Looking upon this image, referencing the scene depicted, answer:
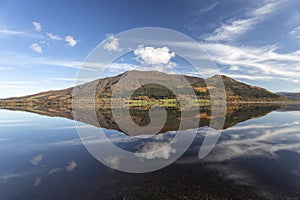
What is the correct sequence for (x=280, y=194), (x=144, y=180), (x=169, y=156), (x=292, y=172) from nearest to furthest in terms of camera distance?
(x=280, y=194), (x=144, y=180), (x=292, y=172), (x=169, y=156)

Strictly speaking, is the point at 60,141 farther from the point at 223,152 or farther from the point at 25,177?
the point at 223,152

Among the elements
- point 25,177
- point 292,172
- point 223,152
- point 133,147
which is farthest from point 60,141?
point 292,172

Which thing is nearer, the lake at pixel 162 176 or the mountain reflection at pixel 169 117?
the lake at pixel 162 176

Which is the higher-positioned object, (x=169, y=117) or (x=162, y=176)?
(x=169, y=117)

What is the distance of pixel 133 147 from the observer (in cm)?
3256

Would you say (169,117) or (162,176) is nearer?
(162,176)

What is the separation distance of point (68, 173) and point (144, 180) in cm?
828

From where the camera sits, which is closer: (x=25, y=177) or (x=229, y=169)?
(x=25, y=177)

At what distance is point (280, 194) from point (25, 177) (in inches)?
925

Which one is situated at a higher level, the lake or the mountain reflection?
the mountain reflection

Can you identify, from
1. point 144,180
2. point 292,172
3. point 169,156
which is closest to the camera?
point 144,180

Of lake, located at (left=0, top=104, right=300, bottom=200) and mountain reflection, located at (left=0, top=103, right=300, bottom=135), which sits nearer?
lake, located at (left=0, top=104, right=300, bottom=200)

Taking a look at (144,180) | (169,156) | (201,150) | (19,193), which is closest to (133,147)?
(169,156)

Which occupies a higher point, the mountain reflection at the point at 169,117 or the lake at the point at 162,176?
the mountain reflection at the point at 169,117
